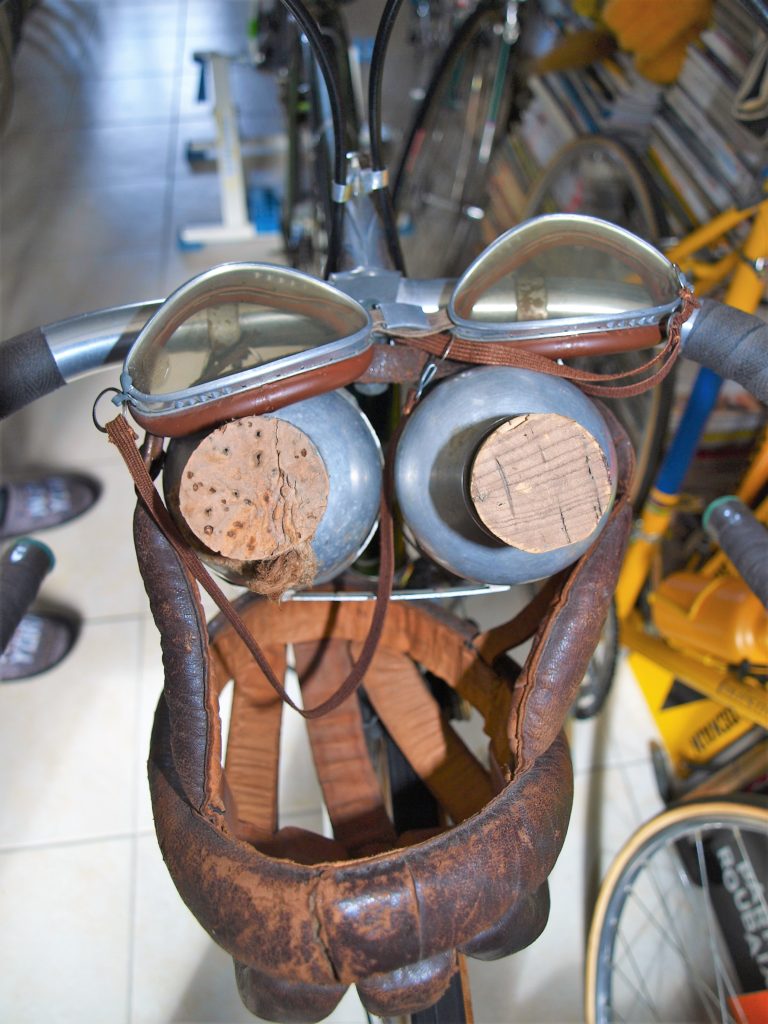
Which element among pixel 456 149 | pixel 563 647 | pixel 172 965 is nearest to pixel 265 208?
pixel 456 149

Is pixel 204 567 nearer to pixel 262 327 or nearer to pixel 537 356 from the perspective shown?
pixel 262 327

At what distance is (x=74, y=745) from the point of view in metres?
1.60

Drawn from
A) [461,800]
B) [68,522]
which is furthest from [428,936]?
[68,522]

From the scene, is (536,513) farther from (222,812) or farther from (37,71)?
(37,71)

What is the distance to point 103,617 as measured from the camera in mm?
1823

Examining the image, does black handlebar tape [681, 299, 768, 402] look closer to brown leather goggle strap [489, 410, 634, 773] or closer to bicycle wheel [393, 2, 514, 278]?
brown leather goggle strap [489, 410, 634, 773]

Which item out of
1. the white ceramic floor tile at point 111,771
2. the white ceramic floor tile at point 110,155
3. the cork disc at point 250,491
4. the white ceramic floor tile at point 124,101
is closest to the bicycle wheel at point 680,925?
the white ceramic floor tile at point 111,771

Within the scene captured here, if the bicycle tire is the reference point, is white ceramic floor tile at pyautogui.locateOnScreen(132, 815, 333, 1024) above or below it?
below

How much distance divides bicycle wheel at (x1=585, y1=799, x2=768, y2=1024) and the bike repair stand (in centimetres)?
229

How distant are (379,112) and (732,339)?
1.47 ft

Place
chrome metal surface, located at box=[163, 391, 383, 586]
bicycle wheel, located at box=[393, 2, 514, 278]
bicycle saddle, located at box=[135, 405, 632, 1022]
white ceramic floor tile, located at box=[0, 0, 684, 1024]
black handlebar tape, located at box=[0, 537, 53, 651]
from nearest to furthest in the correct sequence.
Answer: bicycle saddle, located at box=[135, 405, 632, 1022]
chrome metal surface, located at box=[163, 391, 383, 586]
black handlebar tape, located at box=[0, 537, 53, 651]
white ceramic floor tile, located at box=[0, 0, 684, 1024]
bicycle wheel, located at box=[393, 2, 514, 278]

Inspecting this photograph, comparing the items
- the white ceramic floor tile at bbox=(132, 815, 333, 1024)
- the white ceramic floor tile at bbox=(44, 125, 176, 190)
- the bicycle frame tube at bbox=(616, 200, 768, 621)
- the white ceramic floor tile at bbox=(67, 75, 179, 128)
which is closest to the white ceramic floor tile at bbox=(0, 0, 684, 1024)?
the white ceramic floor tile at bbox=(132, 815, 333, 1024)

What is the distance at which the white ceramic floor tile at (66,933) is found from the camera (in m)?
1.29

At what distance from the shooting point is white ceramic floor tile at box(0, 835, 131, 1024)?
129 cm
